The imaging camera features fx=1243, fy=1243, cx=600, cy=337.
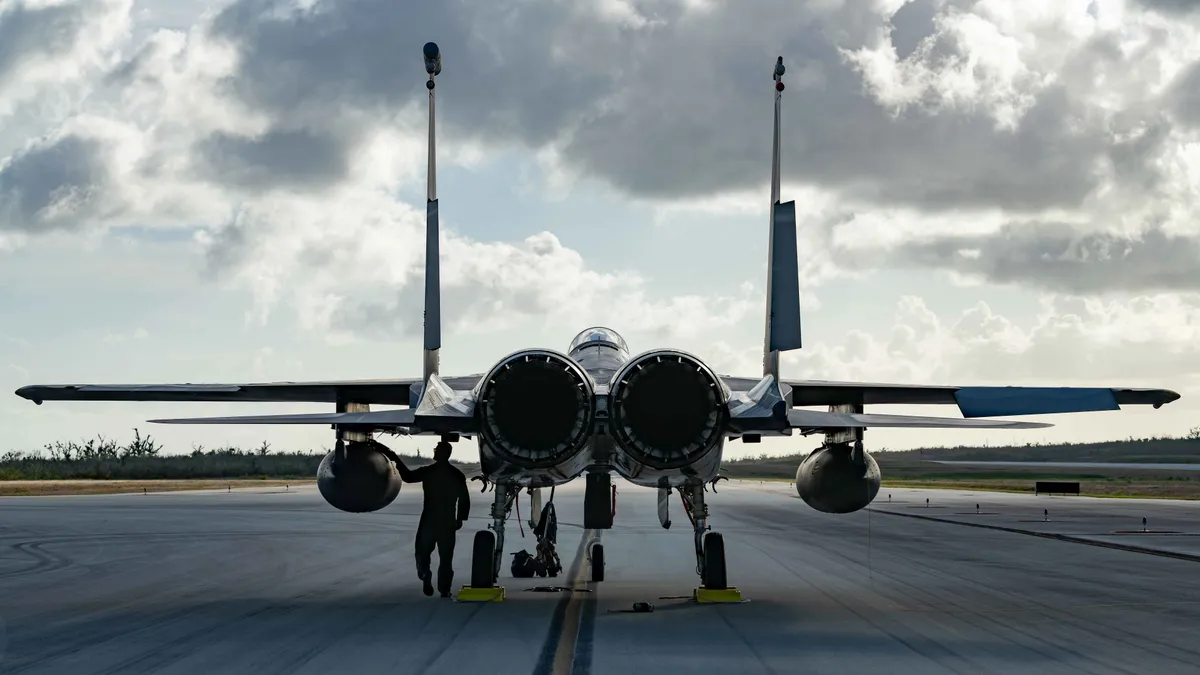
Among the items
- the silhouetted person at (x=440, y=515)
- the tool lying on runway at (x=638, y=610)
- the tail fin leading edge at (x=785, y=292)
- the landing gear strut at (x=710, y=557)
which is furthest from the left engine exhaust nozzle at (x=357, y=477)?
the tail fin leading edge at (x=785, y=292)

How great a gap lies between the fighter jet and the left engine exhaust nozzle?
0.02m

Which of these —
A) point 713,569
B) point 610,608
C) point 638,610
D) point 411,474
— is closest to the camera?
point 638,610

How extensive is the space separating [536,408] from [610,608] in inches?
95.8

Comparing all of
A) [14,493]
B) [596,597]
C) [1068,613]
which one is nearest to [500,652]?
[596,597]

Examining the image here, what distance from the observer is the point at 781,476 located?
295ft

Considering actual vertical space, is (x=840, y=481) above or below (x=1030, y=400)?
below

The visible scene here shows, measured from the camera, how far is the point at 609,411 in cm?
1127

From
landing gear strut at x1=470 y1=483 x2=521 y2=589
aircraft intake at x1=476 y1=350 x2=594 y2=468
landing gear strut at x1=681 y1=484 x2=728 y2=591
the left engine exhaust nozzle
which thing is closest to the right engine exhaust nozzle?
landing gear strut at x1=681 y1=484 x2=728 y2=591

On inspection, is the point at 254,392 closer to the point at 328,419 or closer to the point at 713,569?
the point at 328,419

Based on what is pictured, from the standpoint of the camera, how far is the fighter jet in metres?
11.3

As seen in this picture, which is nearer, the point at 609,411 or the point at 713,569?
the point at 609,411

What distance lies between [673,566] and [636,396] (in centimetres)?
717

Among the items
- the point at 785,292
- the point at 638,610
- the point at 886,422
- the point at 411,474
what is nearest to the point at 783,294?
the point at 785,292

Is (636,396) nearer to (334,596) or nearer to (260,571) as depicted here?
(334,596)
